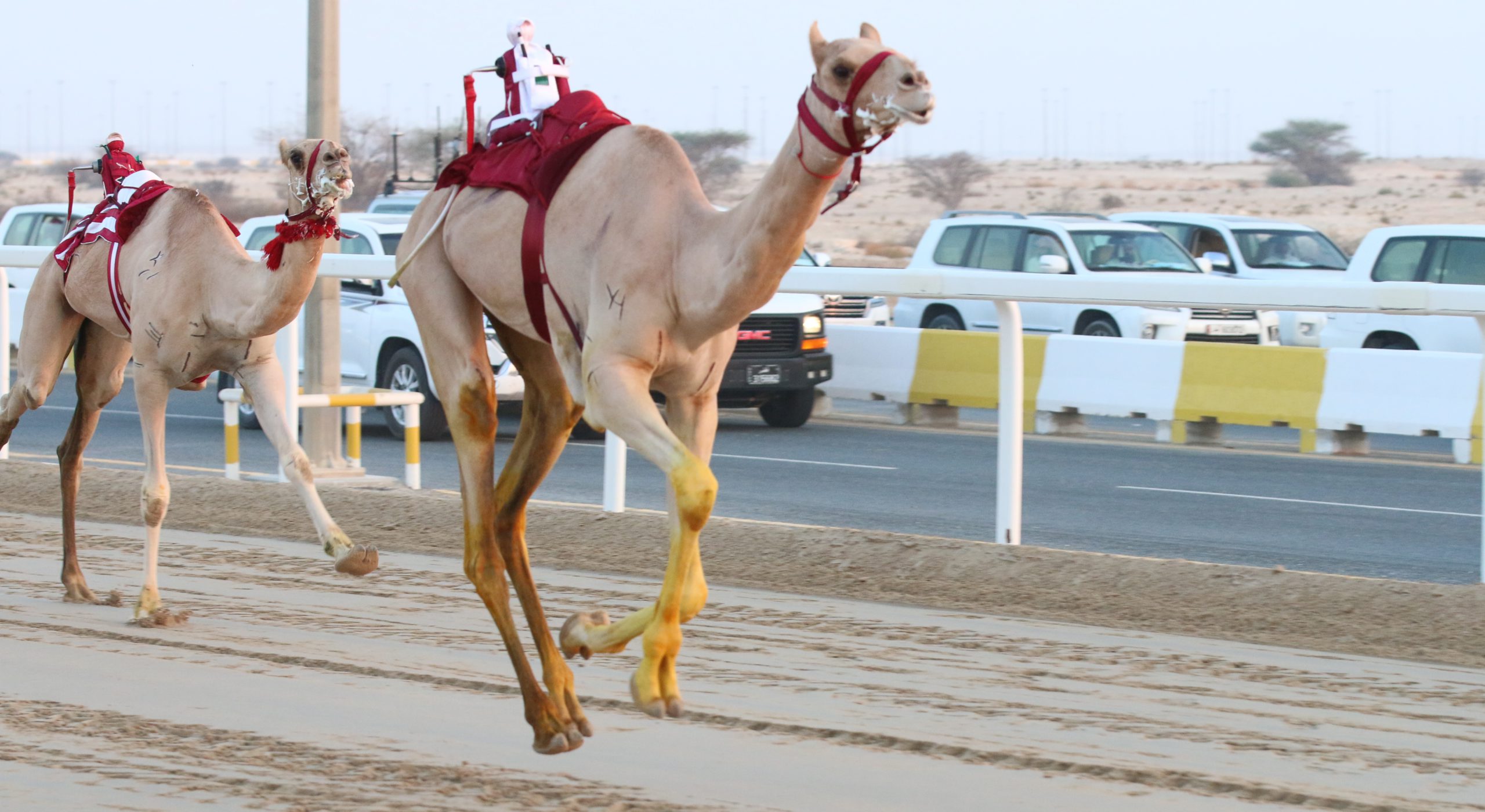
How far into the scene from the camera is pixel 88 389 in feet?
30.4

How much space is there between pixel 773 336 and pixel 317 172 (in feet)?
35.3

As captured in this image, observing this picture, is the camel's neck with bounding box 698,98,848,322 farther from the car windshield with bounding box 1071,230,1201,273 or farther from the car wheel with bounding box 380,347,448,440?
the car windshield with bounding box 1071,230,1201,273

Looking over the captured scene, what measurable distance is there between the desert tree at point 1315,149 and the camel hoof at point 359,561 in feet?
335

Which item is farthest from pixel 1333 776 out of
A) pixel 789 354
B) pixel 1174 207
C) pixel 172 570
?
pixel 1174 207

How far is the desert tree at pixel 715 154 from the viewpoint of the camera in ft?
300

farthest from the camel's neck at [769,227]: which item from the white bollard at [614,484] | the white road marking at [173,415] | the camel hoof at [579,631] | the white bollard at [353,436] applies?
the white road marking at [173,415]

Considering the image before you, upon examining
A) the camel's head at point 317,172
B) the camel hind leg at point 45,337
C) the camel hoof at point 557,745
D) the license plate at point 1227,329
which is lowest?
the license plate at point 1227,329

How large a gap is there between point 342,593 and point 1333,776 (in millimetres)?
4744

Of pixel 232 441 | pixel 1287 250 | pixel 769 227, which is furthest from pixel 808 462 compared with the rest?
pixel 1287 250

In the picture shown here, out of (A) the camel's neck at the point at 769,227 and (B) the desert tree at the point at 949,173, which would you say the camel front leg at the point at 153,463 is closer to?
(A) the camel's neck at the point at 769,227

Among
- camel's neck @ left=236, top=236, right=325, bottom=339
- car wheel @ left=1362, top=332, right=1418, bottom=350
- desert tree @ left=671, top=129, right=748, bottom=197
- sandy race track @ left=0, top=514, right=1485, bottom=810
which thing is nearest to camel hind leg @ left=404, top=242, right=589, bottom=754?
sandy race track @ left=0, top=514, right=1485, bottom=810

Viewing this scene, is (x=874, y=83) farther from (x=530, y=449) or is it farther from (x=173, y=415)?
(x=173, y=415)

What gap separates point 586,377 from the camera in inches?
201

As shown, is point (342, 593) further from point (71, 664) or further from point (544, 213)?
point (544, 213)
